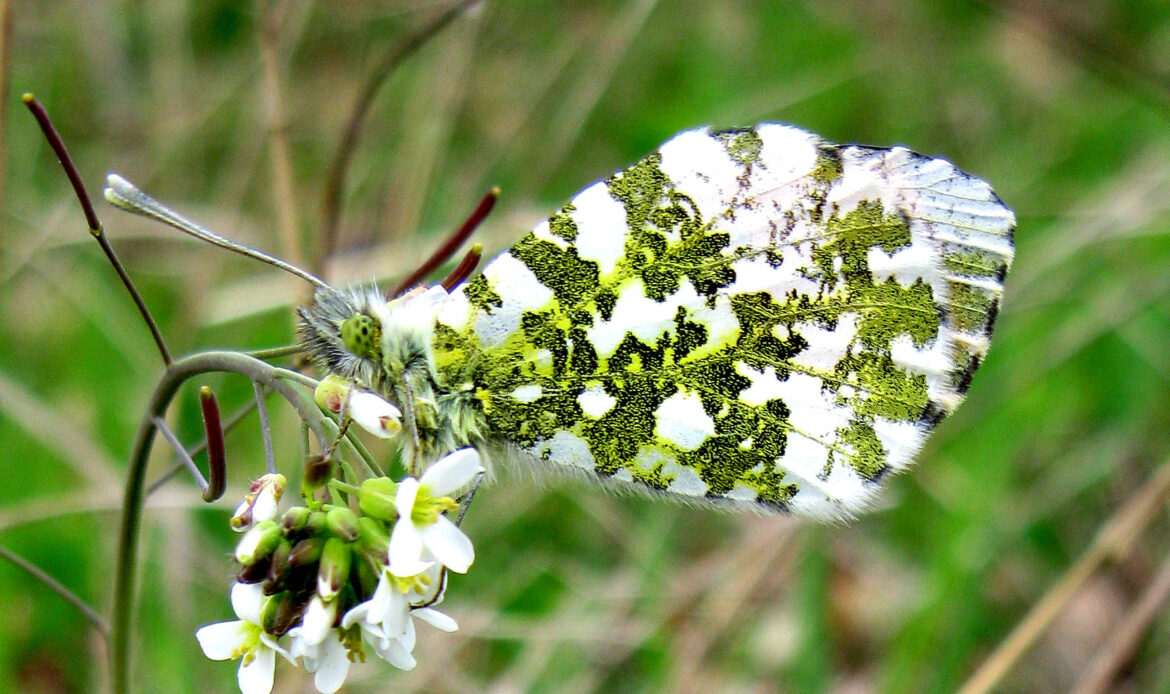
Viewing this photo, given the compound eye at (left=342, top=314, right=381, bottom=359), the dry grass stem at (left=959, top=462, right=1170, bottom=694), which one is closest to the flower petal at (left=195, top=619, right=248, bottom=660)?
the compound eye at (left=342, top=314, right=381, bottom=359)

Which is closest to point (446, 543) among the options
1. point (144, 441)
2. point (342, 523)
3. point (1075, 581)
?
point (342, 523)

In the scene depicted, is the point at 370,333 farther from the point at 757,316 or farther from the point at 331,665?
the point at 757,316

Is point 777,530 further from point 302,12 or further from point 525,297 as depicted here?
point 302,12

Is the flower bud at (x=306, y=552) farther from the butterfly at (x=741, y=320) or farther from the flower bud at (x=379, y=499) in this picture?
the butterfly at (x=741, y=320)

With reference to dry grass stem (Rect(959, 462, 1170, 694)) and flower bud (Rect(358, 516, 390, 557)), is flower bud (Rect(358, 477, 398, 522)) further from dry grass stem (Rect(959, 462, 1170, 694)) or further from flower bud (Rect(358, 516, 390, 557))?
dry grass stem (Rect(959, 462, 1170, 694))

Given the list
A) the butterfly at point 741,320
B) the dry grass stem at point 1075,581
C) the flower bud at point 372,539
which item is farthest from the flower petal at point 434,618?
the dry grass stem at point 1075,581

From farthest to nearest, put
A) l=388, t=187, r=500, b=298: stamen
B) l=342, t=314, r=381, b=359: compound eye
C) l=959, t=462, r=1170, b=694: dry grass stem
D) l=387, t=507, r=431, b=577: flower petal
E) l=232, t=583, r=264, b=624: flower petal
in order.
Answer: l=959, t=462, r=1170, b=694: dry grass stem < l=388, t=187, r=500, b=298: stamen < l=342, t=314, r=381, b=359: compound eye < l=232, t=583, r=264, b=624: flower petal < l=387, t=507, r=431, b=577: flower petal
